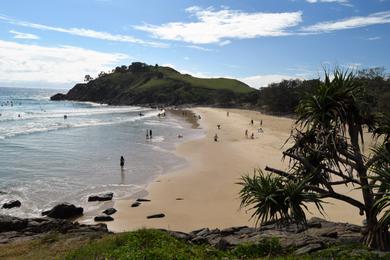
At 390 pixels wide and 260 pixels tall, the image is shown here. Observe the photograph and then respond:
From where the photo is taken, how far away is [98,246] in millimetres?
14070

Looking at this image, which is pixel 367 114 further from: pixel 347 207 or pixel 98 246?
pixel 347 207

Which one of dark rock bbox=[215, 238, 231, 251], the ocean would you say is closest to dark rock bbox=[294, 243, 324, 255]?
dark rock bbox=[215, 238, 231, 251]

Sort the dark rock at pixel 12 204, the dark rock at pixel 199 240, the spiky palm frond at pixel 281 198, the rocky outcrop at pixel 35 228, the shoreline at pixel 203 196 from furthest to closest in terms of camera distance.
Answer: the dark rock at pixel 12 204 → the shoreline at pixel 203 196 → the rocky outcrop at pixel 35 228 → the dark rock at pixel 199 240 → the spiky palm frond at pixel 281 198

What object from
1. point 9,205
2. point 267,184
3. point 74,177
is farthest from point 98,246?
point 74,177

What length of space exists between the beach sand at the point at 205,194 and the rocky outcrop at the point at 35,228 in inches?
124

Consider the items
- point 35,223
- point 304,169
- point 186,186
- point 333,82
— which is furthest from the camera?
point 186,186

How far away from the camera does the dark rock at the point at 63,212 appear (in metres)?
24.1

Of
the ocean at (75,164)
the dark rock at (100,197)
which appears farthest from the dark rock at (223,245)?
the dark rock at (100,197)

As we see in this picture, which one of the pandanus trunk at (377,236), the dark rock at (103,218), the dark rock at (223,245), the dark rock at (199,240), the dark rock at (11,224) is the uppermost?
the pandanus trunk at (377,236)

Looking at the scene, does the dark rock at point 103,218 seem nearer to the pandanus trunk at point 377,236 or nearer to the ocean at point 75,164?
the ocean at point 75,164

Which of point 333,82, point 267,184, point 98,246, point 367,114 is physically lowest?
point 98,246

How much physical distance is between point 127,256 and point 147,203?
15.2 m

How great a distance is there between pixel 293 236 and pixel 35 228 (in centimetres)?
1223

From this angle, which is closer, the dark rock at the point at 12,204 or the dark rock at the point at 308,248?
the dark rock at the point at 308,248
